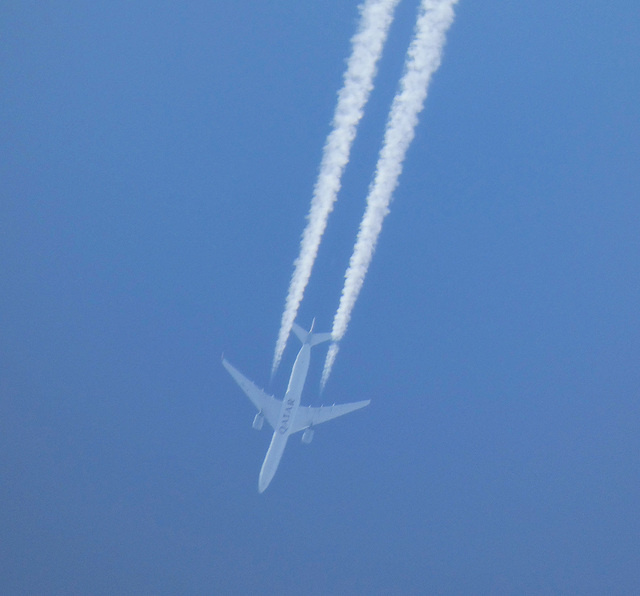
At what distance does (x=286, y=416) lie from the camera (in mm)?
20750

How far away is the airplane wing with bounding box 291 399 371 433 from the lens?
848 inches

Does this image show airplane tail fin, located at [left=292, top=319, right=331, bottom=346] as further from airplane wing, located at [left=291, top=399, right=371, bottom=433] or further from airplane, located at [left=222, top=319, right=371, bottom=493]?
airplane wing, located at [left=291, top=399, right=371, bottom=433]

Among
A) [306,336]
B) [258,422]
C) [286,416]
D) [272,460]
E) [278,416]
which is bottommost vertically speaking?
[272,460]

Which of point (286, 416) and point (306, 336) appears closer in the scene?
point (306, 336)

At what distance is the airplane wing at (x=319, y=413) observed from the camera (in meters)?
21.5

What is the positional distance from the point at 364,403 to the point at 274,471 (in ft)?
11.6

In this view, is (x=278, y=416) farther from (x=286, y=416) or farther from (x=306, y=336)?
(x=306, y=336)

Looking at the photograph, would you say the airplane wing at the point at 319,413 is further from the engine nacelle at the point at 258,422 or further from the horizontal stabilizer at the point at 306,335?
the horizontal stabilizer at the point at 306,335

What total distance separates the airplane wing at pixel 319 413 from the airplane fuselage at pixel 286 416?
1.62 feet

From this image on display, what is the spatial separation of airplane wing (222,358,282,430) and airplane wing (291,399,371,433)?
73 cm

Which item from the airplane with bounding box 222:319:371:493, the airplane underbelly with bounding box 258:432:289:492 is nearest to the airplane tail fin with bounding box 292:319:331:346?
the airplane with bounding box 222:319:371:493

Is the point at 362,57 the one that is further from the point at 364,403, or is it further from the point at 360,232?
the point at 364,403

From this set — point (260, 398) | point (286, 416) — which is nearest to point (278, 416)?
point (286, 416)

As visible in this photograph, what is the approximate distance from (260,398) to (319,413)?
193cm
